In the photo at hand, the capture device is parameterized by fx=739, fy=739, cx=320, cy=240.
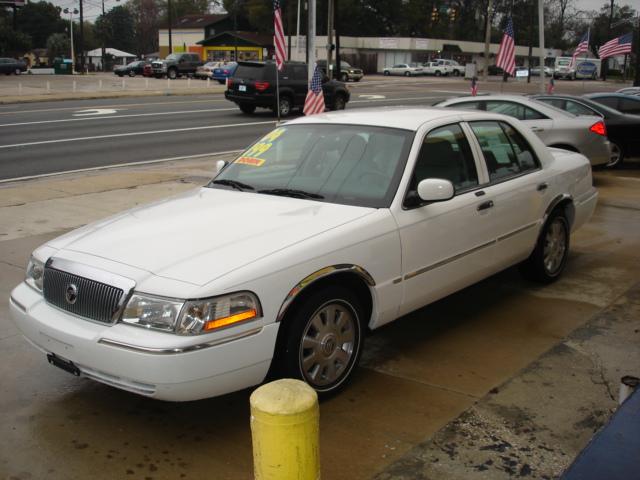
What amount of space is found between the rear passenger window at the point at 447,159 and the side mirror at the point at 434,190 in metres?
0.23

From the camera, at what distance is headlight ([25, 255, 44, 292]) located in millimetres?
4344

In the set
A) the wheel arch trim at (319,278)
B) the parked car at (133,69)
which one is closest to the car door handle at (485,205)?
the wheel arch trim at (319,278)

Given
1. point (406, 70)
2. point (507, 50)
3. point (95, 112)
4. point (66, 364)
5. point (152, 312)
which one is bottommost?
point (66, 364)

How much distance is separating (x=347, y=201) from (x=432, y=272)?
77 cm

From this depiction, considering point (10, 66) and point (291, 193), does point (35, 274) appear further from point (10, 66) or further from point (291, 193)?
point (10, 66)

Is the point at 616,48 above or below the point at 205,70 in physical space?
below

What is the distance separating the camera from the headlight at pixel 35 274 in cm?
434

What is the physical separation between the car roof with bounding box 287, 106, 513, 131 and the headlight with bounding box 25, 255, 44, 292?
2.26 m

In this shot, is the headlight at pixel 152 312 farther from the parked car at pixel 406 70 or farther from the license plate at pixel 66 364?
the parked car at pixel 406 70

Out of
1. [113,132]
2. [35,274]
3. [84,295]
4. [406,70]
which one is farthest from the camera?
[406,70]

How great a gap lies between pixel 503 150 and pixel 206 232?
9.26ft

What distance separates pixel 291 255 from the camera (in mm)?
3957

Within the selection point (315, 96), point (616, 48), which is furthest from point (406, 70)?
point (315, 96)

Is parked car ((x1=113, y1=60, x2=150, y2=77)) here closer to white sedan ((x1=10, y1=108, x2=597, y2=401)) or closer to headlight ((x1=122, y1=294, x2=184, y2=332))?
white sedan ((x1=10, y1=108, x2=597, y2=401))
